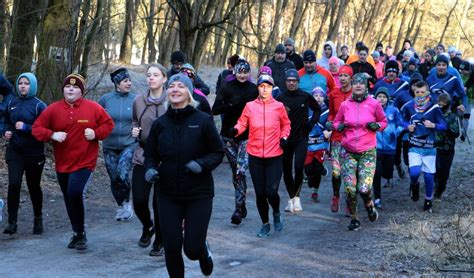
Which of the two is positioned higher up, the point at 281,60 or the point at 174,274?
the point at 281,60

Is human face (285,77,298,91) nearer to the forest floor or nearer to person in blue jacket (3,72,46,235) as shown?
the forest floor

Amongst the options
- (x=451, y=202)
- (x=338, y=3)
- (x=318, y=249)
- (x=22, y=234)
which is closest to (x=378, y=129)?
(x=318, y=249)

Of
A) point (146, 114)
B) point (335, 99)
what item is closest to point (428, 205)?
point (335, 99)

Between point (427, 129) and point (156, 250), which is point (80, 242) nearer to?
point (156, 250)

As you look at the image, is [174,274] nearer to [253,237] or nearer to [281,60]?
[253,237]

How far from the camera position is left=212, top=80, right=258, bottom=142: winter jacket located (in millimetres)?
10055

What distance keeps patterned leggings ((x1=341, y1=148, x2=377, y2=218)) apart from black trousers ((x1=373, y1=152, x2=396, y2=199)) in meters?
1.50

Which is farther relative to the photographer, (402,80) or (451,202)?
(402,80)

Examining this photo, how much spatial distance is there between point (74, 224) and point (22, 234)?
122 centimetres

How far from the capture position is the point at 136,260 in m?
7.85

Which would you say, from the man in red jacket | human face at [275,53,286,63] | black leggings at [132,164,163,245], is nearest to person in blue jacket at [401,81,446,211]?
human face at [275,53,286,63]

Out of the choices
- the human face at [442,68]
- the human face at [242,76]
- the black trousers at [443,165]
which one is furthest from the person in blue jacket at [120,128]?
the human face at [442,68]

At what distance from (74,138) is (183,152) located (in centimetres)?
251

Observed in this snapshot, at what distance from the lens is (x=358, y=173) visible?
973 cm
